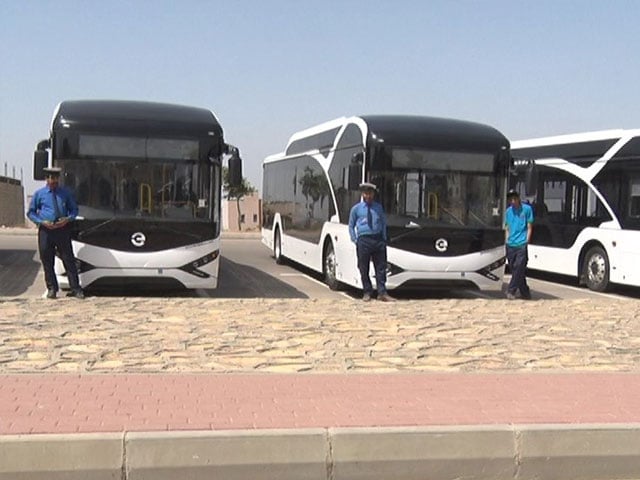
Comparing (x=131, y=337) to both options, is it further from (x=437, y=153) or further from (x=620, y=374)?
(x=437, y=153)

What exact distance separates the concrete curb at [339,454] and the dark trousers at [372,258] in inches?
265

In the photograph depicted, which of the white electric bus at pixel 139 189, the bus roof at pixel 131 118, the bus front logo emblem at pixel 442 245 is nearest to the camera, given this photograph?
the white electric bus at pixel 139 189

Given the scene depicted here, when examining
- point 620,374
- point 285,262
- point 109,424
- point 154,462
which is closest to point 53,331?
point 109,424

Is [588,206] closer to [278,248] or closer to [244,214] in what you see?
[278,248]

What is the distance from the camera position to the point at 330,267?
14.7m

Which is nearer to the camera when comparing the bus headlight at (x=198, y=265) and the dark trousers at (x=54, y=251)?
the dark trousers at (x=54, y=251)

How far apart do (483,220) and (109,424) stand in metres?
8.91

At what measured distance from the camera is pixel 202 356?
7.58 metres

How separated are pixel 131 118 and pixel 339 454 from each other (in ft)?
27.6

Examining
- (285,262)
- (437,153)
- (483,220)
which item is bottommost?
(285,262)

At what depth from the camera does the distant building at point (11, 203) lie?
4612 centimetres

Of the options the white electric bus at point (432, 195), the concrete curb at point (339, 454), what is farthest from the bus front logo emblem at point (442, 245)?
the concrete curb at point (339, 454)

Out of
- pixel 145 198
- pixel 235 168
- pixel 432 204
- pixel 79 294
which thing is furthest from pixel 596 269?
pixel 79 294

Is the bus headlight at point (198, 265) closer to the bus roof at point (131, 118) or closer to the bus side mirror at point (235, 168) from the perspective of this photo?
the bus side mirror at point (235, 168)
